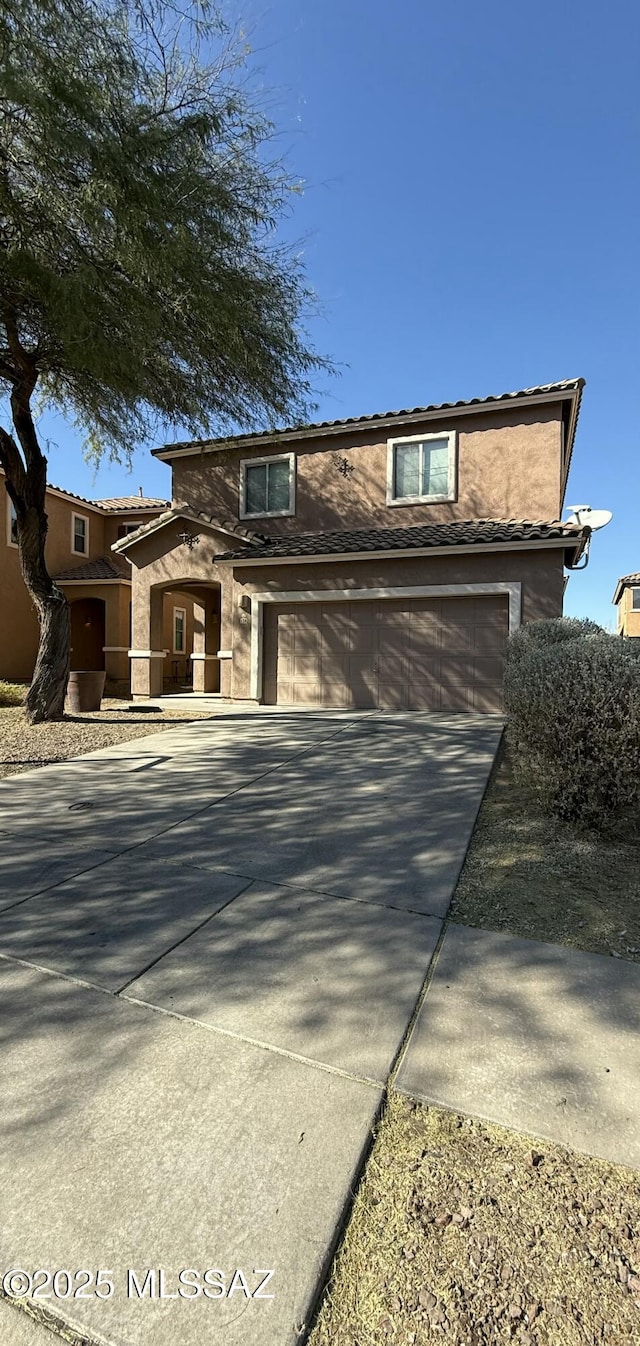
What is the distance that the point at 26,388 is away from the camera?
911cm

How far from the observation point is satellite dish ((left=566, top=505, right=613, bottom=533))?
1152 centimetres

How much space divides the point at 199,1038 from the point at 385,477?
12.9 meters

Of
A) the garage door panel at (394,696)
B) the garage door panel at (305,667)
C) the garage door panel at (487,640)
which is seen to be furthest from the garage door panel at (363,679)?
the garage door panel at (487,640)

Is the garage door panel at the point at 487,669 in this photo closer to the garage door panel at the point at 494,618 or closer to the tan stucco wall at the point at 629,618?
the garage door panel at the point at 494,618

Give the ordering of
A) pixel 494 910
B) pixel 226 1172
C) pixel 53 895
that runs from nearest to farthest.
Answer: pixel 226 1172 < pixel 494 910 < pixel 53 895

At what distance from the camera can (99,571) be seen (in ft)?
64.2

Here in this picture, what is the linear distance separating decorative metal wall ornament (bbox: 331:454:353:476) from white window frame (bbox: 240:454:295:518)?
1125mm

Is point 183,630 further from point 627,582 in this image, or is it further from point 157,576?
point 627,582

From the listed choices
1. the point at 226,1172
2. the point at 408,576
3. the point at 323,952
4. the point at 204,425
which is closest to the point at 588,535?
the point at 408,576

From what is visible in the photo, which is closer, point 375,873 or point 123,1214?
point 123,1214

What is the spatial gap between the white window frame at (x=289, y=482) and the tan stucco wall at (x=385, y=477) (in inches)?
4.7

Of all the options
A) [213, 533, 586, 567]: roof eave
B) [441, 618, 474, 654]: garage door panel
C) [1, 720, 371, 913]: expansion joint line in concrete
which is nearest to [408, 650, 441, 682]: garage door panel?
[441, 618, 474, 654]: garage door panel

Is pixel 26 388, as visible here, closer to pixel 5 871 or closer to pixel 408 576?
pixel 408 576

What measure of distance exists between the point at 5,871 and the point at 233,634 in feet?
31.6
